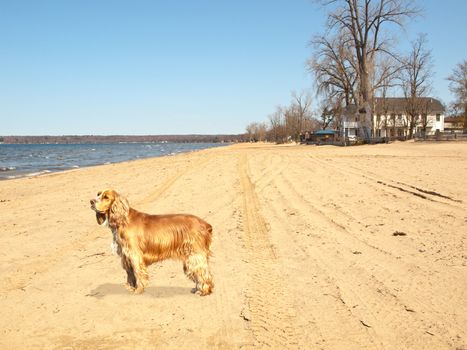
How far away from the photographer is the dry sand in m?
4.38

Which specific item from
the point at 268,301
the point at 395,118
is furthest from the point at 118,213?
the point at 395,118

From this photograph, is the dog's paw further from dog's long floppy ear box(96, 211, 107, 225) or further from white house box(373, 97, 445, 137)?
white house box(373, 97, 445, 137)

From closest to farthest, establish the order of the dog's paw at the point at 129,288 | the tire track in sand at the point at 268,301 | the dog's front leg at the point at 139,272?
the tire track in sand at the point at 268,301, the dog's front leg at the point at 139,272, the dog's paw at the point at 129,288

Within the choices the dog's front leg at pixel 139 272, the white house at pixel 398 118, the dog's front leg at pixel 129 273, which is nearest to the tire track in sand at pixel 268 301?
the dog's front leg at pixel 139 272

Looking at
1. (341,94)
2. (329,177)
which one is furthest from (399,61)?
(329,177)

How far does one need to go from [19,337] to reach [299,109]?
336 feet

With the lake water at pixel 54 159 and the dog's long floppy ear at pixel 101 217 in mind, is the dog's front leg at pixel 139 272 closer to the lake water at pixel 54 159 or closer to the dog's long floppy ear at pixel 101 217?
the dog's long floppy ear at pixel 101 217

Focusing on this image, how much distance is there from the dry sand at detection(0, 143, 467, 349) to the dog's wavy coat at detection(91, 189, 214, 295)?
372 mm

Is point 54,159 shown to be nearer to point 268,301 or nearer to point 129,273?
point 129,273

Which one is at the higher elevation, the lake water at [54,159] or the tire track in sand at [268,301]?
the tire track in sand at [268,301]

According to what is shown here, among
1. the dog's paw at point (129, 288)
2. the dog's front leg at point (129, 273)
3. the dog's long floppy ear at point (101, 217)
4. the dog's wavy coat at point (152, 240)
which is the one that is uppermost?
the dog's long floppy ear at point (101, 217)

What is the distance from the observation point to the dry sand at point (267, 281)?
14.4ft

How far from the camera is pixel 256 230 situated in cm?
877

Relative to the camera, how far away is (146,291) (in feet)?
18.5
